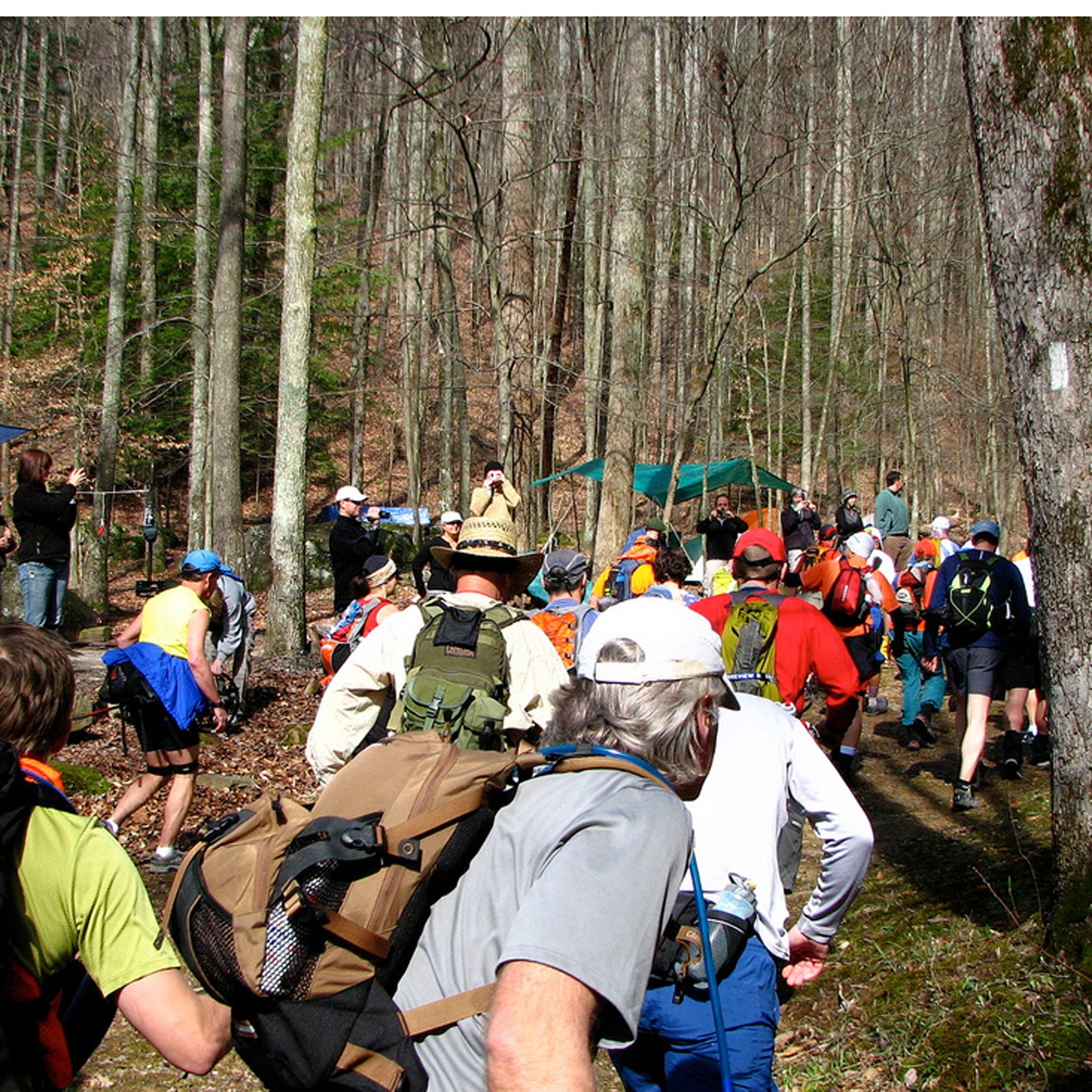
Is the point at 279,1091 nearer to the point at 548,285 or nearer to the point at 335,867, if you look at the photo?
the point at 335,867

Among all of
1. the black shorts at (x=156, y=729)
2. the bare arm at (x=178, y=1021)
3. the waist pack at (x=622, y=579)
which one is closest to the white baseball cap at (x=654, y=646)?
the bare arm at (x=178, y=1021)

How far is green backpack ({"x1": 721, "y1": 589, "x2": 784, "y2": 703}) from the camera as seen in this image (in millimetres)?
4684

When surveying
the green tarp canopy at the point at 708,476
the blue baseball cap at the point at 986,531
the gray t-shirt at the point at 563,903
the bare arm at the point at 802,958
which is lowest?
the bare arm at the point at 802,958

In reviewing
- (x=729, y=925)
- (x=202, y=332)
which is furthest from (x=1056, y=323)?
(x=202, y=332)

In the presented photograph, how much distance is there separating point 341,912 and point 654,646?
0.75 meters

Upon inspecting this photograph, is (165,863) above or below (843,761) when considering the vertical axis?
below

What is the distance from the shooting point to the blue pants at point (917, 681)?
9555 millimetres

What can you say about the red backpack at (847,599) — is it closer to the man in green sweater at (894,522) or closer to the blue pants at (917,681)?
the blue pants at (917,681)

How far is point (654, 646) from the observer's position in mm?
1977

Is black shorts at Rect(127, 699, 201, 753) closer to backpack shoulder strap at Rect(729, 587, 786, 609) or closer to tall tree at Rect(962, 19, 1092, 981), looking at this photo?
backpack shoulder strap at Rect(729, 587, 786, 609)

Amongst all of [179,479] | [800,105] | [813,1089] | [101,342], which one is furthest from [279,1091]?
[179,479]

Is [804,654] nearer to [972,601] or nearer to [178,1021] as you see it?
[972,601]

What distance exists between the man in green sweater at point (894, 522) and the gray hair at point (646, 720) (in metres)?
13.1

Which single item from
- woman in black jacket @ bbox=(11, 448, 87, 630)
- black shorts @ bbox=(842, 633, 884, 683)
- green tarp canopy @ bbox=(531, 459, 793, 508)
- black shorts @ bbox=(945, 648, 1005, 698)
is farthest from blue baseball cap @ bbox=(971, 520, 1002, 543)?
green tarp canopy @ bbox=(531, 459, 793, 508)
